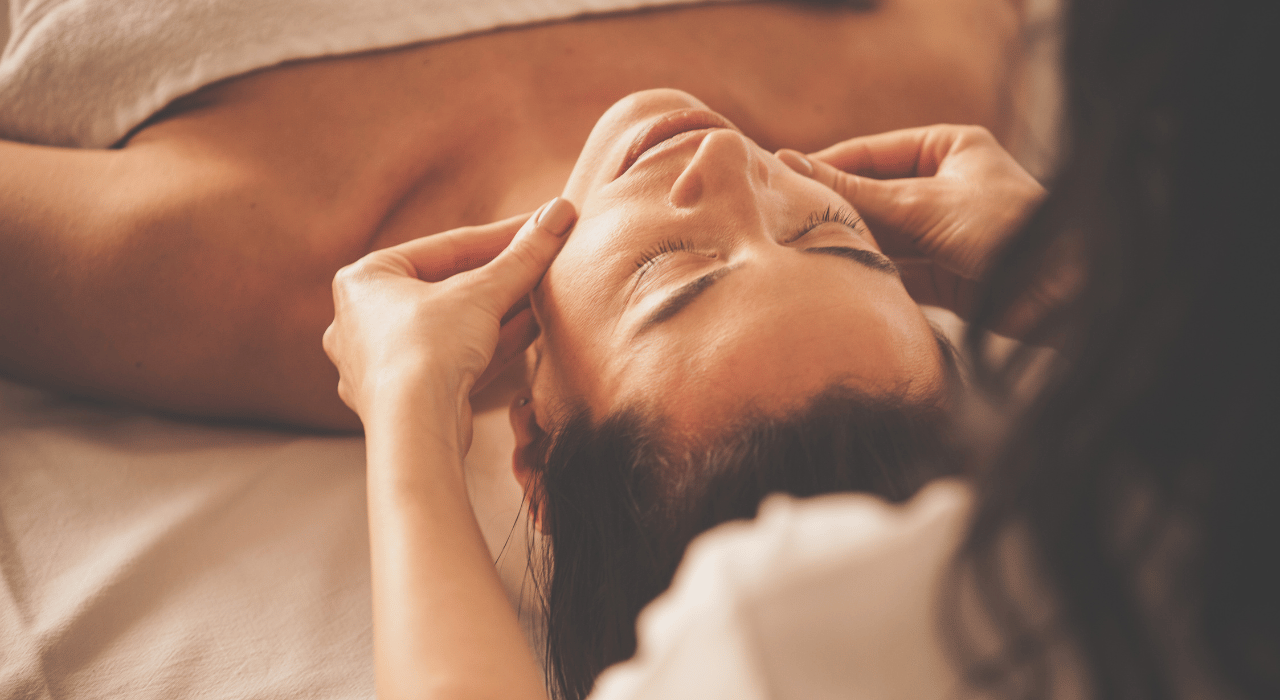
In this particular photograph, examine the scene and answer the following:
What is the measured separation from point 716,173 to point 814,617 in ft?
1.83

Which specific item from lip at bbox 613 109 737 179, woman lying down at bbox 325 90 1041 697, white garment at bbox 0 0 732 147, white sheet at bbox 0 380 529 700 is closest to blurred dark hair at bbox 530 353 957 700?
woman lying down at bbox 325 90 1041 697

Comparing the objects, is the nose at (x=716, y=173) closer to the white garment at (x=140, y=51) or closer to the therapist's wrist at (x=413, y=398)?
the therapist's wrist at (x=413, y=398)

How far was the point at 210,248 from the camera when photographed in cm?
100

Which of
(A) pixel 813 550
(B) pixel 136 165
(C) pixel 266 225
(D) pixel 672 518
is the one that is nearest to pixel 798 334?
(D) pixel 672 518

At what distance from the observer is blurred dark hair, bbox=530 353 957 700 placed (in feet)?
2.11

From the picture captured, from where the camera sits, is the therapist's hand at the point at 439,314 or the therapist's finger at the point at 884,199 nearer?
the therapist's hand at the point at 439,314

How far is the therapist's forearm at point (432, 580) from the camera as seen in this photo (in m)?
0.54

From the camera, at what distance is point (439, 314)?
0.78m

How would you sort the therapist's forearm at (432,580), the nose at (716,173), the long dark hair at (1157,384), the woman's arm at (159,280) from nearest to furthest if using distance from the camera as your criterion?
1. the long dark hair at (1157,384)
2. the therapist's forearm at (432,580)
3. the nose at (716,173)
4. the woman's arm at (159,280)

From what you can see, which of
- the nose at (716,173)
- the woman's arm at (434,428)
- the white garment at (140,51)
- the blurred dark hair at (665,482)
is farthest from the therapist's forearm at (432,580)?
the white garment at (140,51)

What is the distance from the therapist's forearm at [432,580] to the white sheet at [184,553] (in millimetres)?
249

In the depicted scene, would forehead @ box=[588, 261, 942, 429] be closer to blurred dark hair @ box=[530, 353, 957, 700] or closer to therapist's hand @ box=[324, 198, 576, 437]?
blurred dark hair @ box=[530, 353, 957, 700]

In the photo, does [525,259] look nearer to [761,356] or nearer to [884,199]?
[761,356]

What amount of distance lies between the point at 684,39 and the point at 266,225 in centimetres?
74
